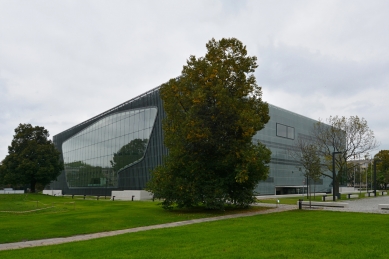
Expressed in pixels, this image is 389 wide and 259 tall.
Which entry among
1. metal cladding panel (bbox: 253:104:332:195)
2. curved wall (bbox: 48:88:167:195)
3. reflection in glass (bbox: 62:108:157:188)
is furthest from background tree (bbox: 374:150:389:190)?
reflection in glass (bbox: 62:108:157:188)

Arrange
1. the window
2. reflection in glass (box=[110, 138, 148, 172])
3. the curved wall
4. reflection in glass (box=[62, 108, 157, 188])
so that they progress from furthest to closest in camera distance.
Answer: the window, reflection in glass (box=[62, 108, 157, 188]), reflection in glass (box=[110, 138, 148, 172]), the curved wall

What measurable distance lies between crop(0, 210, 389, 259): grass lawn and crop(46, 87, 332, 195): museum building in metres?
33.4

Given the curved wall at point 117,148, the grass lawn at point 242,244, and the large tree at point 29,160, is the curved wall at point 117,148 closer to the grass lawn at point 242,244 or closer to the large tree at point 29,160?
the large tree at point 29,160

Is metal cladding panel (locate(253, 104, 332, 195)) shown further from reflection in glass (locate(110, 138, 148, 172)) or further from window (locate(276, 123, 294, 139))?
reflection in glass (locate(110, 138, 148, 172))

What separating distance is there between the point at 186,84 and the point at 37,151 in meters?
47.3

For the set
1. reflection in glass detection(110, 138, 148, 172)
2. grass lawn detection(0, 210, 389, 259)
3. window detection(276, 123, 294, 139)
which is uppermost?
window detection(276, 123, 294, 139)

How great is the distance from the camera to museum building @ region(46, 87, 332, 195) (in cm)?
5194

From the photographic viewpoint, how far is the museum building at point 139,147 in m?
51.9

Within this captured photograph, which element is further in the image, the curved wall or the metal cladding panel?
the metal cladding panel

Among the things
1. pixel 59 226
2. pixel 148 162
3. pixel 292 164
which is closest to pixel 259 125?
pixel 59 226

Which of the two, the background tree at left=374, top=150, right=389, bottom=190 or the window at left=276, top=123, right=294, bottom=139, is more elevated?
the window at left=276, top=123, right=294, bottom=139

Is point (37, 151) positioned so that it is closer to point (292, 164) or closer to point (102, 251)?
point (292, 164)

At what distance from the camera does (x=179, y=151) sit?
25.0 m

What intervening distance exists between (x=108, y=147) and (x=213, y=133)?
40.6 metres
